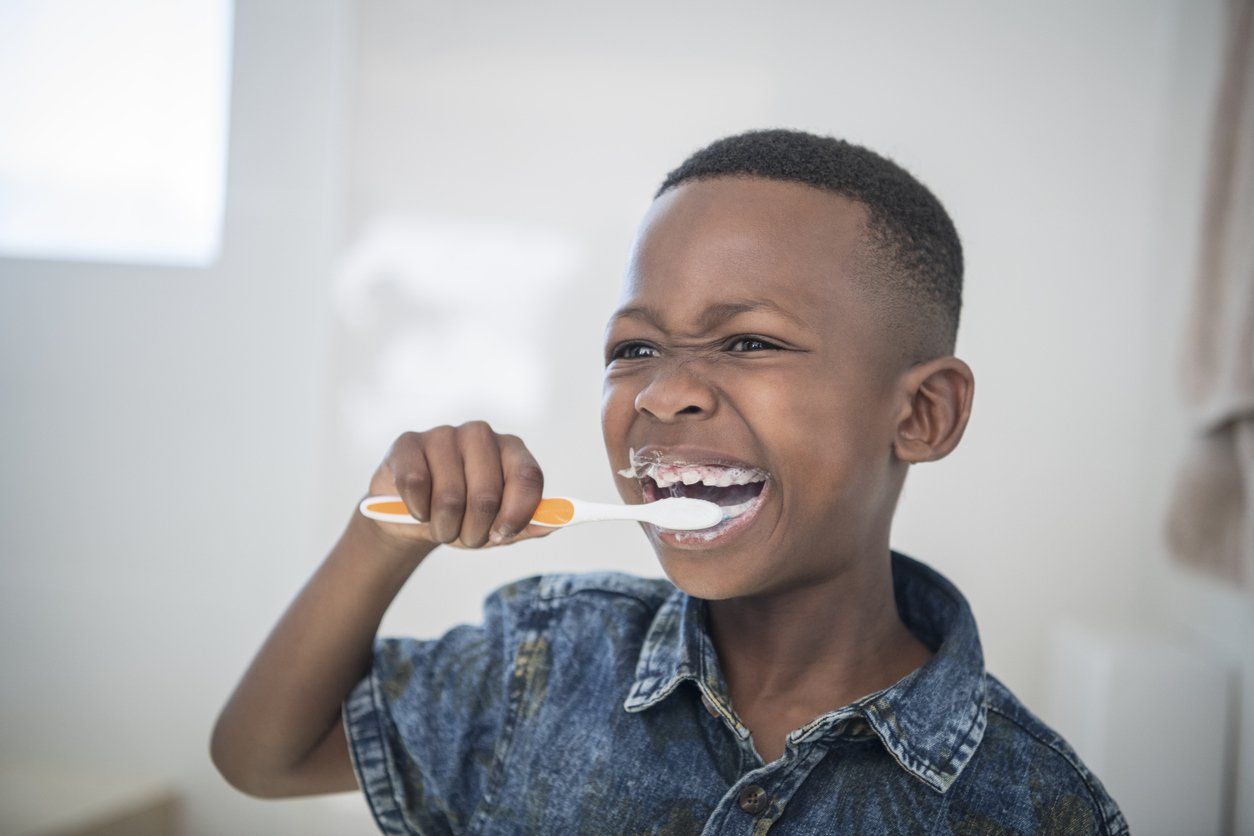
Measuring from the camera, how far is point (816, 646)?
66 cm

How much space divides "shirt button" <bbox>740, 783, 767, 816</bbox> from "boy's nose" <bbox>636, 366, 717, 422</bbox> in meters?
0.22

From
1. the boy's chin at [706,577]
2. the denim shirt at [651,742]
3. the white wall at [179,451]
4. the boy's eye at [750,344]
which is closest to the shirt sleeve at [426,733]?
the denim shirt at [651,742]

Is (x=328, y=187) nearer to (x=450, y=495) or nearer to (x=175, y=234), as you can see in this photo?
(x=175, y=234)

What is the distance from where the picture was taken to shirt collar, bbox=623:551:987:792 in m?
0.57

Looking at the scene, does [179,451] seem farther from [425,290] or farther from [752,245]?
[752,245]

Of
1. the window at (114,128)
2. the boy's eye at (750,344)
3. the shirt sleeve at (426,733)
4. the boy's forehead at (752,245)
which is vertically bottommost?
the shirt sleeve at (426,733)

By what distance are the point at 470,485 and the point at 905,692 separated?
29cm

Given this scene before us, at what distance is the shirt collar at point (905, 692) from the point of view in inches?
22.5

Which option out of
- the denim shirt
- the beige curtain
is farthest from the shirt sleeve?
the beige curtain

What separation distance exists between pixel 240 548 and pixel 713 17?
106cm

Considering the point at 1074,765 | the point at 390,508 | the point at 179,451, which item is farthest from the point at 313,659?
the point at 179,451

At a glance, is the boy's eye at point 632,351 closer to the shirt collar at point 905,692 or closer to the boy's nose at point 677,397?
the boy's nose at point 677,397

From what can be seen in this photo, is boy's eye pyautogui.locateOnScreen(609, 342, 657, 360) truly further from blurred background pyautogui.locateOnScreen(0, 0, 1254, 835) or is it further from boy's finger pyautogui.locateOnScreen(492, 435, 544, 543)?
blurred background pyautogui.locateOnScreen(0, 0, 1254, 835)

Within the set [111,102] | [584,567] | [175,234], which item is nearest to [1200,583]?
[584,567]
